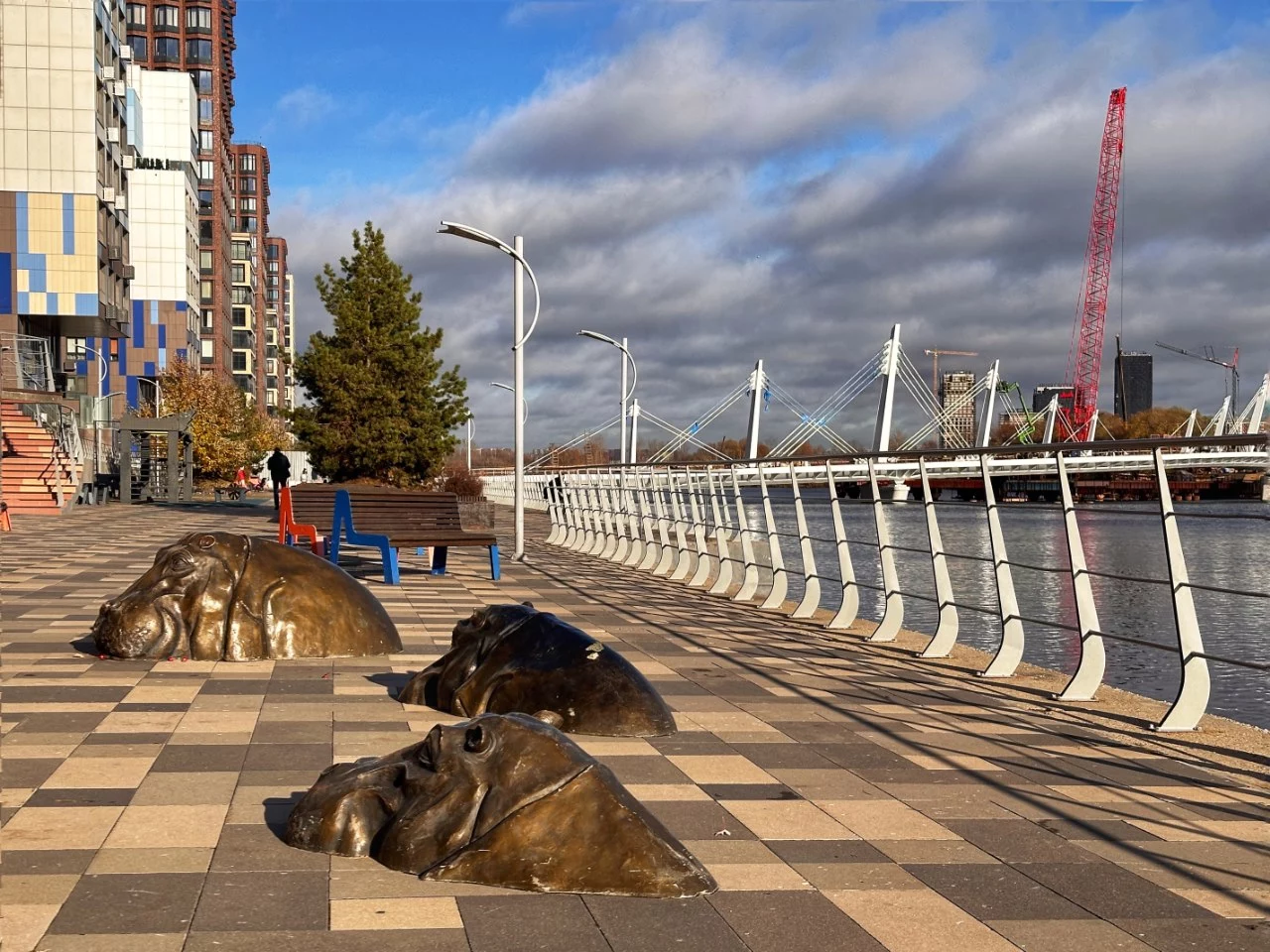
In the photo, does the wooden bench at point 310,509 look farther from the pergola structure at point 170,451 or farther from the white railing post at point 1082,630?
the pergola structure at point 170,451

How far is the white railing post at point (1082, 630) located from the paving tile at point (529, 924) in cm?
491

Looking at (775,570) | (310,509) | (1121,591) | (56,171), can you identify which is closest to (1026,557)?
(1121,591)

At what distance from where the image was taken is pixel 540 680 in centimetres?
723

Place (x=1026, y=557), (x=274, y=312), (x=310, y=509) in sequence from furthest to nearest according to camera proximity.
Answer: (x=274, y=312), (x=1026, y=557), (x=310, y=509)

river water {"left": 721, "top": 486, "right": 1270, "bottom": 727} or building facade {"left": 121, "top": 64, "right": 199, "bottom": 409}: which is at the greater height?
building facade {"left": 121, "top": 64, "right": 199, "bottom": 409}

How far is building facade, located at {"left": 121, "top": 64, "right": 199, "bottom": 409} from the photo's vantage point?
314 feet

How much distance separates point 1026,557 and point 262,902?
2957 cm

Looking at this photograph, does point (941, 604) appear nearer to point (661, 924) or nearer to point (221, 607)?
point (221, 607)

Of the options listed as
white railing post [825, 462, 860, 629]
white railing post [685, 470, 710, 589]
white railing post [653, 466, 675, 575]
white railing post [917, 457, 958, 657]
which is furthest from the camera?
white railing post [653, 466, 675, 575]

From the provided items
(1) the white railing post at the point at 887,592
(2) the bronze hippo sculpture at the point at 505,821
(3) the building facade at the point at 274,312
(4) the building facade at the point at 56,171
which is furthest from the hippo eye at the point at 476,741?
(3) the building facade at the point at 274,312

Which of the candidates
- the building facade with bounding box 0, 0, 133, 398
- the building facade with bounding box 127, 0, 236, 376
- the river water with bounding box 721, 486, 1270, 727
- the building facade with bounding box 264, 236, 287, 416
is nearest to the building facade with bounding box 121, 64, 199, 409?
the building facade with bounding box 127, 0, 236, 376

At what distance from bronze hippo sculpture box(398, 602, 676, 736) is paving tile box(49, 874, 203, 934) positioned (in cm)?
286

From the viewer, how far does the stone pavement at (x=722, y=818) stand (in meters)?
4.04

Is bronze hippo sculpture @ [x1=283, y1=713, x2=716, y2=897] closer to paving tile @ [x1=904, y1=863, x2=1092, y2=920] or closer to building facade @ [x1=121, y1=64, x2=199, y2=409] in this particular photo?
paving tile @ [x1=904, y1=863, x2=1092, y2=920]
